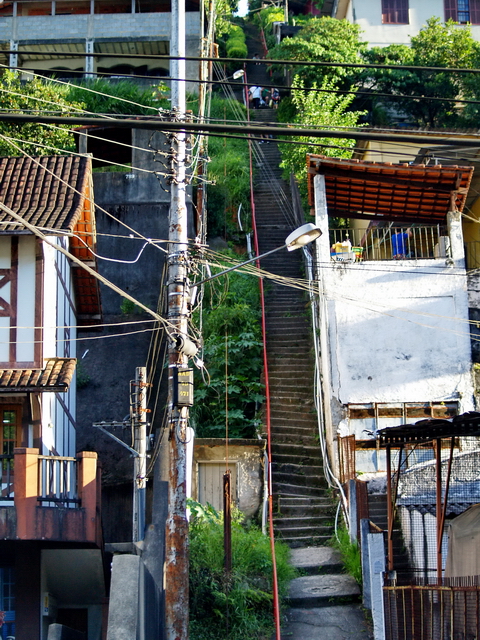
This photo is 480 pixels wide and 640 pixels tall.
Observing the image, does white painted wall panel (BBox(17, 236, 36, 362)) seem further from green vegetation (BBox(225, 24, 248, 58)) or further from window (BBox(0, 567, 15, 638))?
green vegetation (BBox(225, 24, 248, 58))

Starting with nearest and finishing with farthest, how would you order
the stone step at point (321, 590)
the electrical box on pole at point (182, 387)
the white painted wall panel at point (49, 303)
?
the electrical box on pole at point (182, 387) → the stone step at point (321, 590) → the white painted wall panel at point (49, 303)

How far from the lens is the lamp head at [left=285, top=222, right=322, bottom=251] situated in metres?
10.8

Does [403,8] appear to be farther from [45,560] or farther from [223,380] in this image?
[45,560]

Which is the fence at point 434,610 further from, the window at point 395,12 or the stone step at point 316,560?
the window at point 395,12

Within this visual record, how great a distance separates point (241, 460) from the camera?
18.1m

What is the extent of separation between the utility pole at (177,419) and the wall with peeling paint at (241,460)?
610 cm

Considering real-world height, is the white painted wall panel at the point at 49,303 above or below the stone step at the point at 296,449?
above

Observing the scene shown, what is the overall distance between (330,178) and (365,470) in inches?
290

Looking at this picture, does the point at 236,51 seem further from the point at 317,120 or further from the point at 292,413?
the point at 292,413

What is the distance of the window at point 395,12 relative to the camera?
114 feet

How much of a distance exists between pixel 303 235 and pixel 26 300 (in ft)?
20.4

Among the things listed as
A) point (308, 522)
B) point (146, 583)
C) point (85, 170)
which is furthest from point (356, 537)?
point (85, 170)

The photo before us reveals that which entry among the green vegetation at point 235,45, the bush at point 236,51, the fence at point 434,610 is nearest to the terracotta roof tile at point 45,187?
the fence at point 434,610

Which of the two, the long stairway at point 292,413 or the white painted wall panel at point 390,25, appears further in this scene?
the white painted wall panel at point 390,25
